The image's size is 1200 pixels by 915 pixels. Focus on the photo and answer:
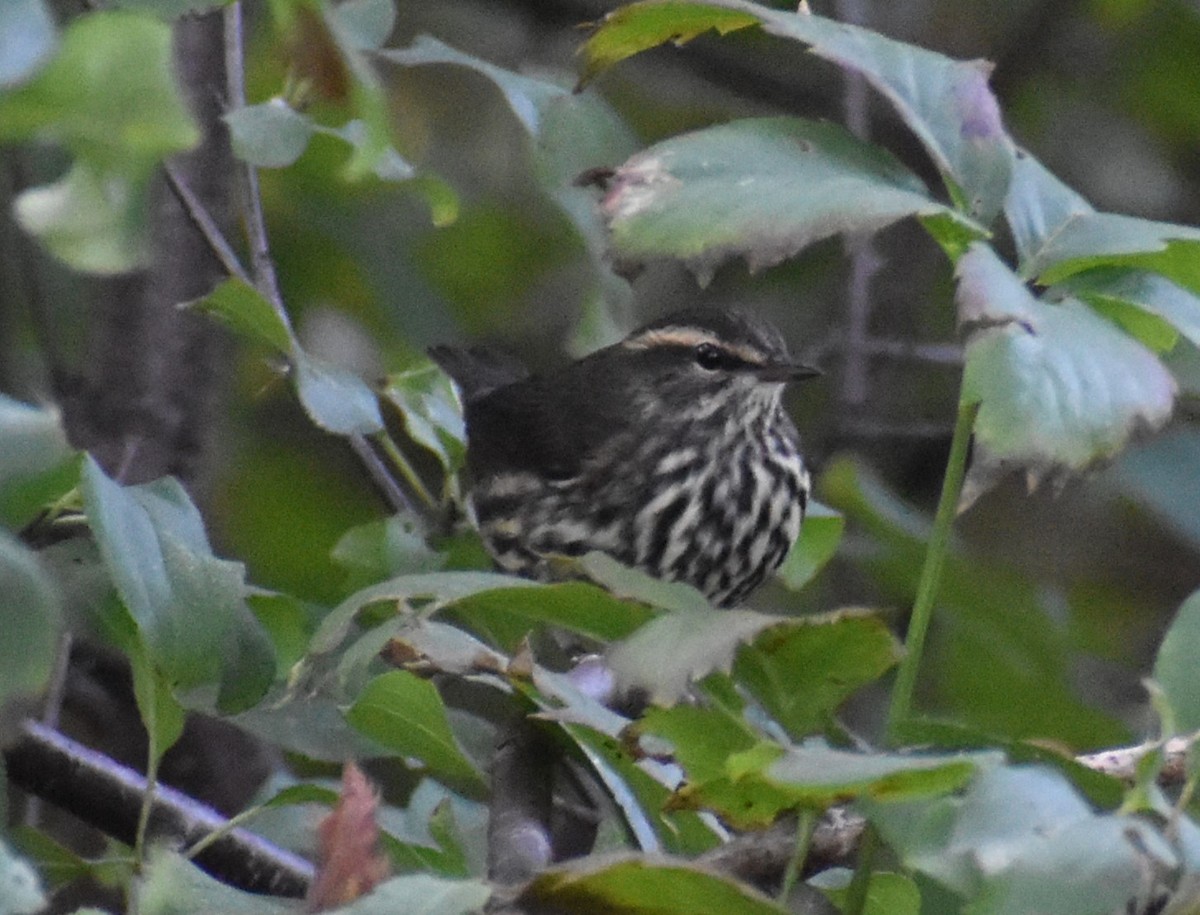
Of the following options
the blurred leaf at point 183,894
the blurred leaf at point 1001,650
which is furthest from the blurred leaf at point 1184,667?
the blurred leaf at point 1001,650

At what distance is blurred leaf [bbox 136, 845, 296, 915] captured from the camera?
152 cm

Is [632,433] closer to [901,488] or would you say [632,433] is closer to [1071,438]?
[901,488]

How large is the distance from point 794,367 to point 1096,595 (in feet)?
5.64

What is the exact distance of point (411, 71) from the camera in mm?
5289

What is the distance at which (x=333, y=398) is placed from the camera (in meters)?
2.61

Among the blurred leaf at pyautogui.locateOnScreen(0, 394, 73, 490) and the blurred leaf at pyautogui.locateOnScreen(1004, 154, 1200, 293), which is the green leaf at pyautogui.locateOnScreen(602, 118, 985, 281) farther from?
the blurred leaf at pyautogui.locateOnScreen(0, 394, 73, 490)

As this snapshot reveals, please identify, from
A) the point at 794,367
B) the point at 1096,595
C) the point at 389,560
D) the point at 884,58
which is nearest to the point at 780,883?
the point at 884,58

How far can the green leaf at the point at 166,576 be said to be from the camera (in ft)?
5.57

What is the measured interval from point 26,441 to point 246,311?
1324 millimetres

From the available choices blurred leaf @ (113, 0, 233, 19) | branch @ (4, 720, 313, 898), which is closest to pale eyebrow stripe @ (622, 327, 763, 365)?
branch @ (4, 720, 313, 898)

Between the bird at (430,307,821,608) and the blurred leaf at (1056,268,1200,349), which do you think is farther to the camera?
the bird at (430,307,821,608)

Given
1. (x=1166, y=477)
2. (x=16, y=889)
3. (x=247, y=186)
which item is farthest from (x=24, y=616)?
(x=1166, y=477)

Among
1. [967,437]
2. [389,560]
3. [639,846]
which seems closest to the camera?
[967,437]

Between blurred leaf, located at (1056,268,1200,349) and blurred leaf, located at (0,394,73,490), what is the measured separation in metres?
0.81
